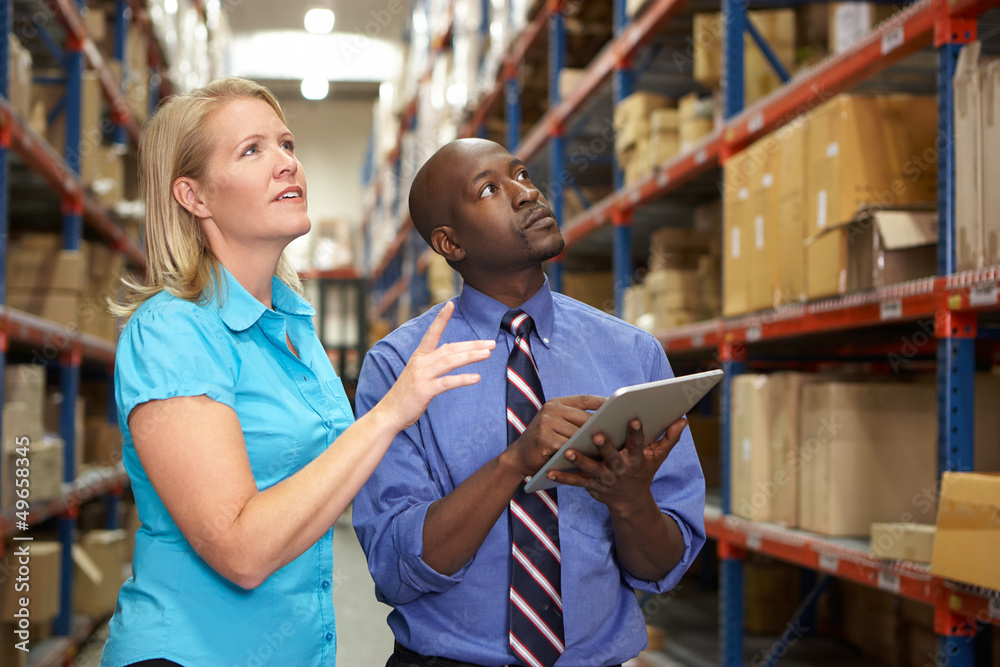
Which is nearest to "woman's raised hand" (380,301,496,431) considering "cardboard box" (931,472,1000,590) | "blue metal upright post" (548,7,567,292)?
"cardboard box" (931,472,1000,590)

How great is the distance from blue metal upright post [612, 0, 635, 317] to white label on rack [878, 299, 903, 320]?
2217 millimetres

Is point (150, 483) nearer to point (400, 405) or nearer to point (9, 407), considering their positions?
point (400, 405)

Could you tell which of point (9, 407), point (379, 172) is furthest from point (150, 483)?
point (379, 172)

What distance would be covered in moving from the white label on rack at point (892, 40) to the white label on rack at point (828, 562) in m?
1.45

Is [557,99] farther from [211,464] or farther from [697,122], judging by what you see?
[211,464]

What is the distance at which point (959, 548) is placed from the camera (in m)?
2.09

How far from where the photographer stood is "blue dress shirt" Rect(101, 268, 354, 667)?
1.30 metres

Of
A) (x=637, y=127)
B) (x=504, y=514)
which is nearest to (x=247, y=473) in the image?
(x=504, y=514)

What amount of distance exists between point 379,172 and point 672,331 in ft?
34.3

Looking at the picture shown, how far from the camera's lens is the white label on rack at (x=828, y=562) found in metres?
2.71

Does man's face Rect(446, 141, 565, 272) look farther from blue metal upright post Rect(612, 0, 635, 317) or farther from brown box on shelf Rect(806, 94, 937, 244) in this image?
blue metal upright post Rect(612, 0, 635, 317)

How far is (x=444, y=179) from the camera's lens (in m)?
1.58

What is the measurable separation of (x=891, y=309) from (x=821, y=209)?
50 cm

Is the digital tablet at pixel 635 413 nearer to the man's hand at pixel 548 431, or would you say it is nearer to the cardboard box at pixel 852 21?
the man's hand at pixel 548 431
